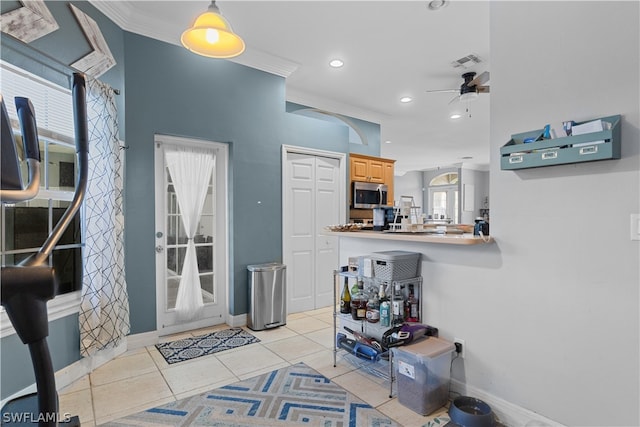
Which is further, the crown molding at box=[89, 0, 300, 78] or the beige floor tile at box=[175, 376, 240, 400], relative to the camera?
the crown molding at box=[89, 0, 300, 78]

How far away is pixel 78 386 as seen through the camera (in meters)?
2.48

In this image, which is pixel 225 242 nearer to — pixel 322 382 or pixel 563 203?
pixel 322 382

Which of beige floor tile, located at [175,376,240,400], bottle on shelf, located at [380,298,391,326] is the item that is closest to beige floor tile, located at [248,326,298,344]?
beige floor tile, located at [175,376,240,400]

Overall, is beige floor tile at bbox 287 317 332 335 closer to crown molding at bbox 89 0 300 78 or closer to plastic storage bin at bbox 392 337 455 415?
plastic storage bin at bbox 392 337 455 415

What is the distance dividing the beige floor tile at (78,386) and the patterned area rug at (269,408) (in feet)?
2.03

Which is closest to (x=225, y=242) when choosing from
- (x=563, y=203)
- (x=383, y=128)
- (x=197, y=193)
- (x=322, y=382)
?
(x=197, y=193)

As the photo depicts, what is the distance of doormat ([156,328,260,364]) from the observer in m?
3.03

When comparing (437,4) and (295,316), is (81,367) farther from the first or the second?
(437,4)

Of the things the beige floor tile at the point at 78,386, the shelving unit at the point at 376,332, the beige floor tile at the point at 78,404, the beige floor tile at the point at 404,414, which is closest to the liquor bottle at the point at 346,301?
the shelving unit at the point at 376,332

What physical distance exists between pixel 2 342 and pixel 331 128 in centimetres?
380

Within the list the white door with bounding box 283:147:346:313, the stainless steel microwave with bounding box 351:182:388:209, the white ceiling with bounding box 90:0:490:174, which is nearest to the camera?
the white ceiling with bounding box 90:0:490:174

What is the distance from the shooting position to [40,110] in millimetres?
2373

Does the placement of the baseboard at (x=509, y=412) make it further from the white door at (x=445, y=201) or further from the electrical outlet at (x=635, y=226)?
the white door at (x=445, y=201)

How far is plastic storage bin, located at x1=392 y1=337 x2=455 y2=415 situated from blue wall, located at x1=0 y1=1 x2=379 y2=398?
2.16 meters
